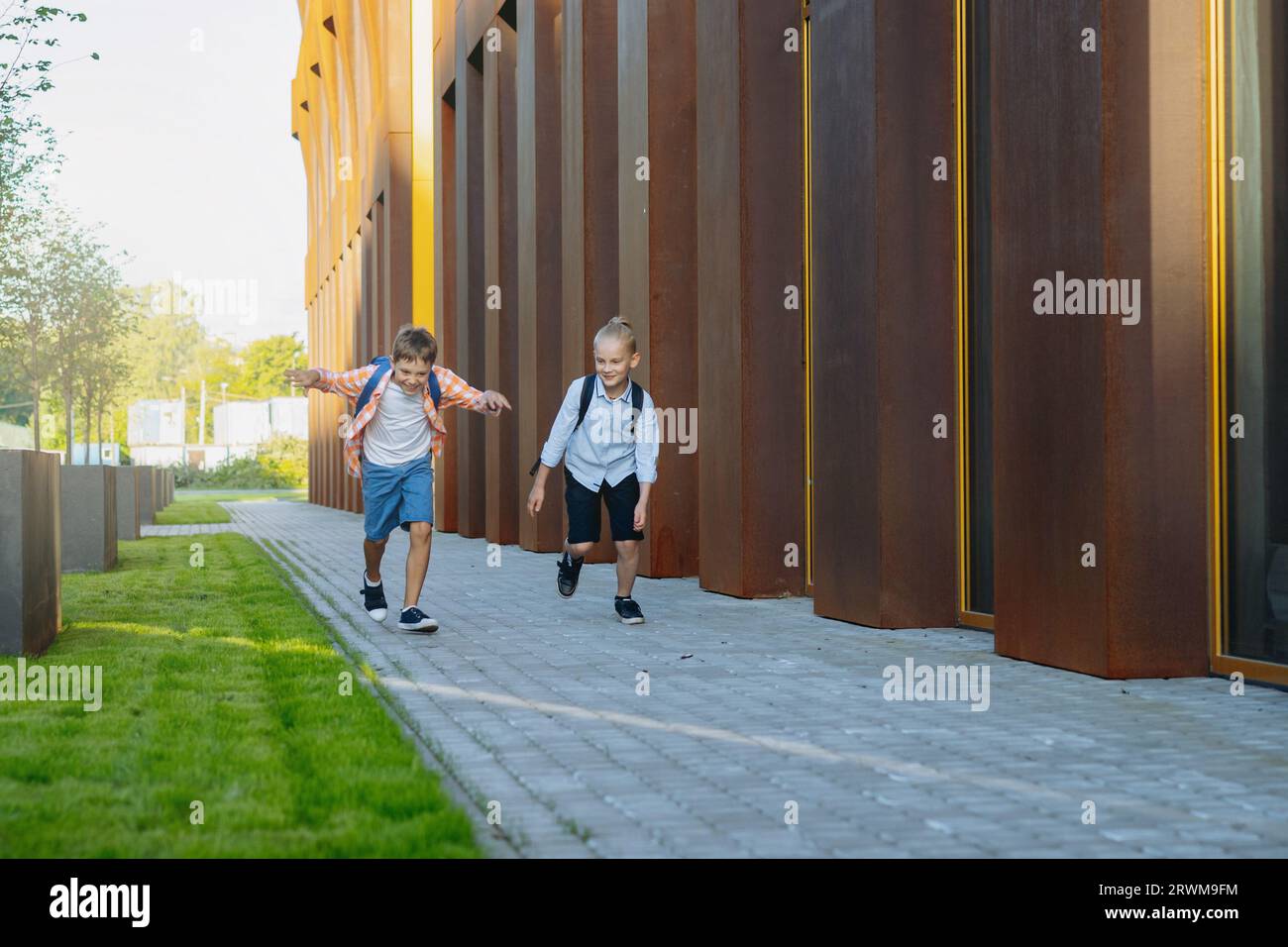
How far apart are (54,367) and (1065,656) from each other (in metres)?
41.9

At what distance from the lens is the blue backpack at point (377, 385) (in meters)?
8.95

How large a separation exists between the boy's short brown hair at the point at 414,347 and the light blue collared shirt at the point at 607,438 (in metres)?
0.97

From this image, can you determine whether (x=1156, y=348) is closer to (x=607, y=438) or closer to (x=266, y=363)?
(x=607, y=438)

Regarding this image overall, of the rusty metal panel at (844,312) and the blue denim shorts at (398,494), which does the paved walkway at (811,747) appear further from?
the blue denim shorts at (398,494)

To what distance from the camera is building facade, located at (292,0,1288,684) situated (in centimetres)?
683

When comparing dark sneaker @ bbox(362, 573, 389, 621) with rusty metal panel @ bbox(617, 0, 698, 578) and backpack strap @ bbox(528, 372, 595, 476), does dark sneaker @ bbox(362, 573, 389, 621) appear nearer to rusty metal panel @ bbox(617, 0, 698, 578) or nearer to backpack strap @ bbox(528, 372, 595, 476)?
backpack strap @ bbox(528, 372, 595, 476)

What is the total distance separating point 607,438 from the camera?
31.0ft

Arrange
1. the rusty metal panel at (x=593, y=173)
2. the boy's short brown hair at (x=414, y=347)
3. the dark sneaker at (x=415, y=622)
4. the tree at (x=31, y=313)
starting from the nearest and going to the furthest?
1. the boy's short brown hair at (x=414, y=347)
2. the dark sneaker at (x=415, y=622)
3. the rusty metal panel at (x=593, y=173)
4. the tree at (x=31, y=313)

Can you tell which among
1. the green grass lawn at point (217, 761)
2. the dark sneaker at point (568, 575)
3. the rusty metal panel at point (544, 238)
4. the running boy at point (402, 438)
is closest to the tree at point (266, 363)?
the rusty metal panel at point (544, 238)

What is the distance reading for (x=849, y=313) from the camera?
9445 mm

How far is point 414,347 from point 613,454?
4.97 feet

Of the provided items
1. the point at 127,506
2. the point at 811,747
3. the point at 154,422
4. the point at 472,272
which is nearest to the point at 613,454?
the point at 811,747

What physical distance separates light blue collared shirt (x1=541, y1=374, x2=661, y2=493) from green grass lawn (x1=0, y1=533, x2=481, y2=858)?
1.99 meters
